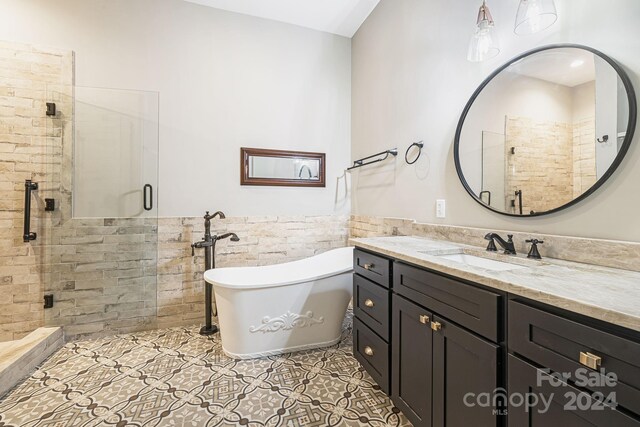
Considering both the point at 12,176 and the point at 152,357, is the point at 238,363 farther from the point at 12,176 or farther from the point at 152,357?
the point at 12,176

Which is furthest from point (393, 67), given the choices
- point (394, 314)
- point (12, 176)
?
Result: point (12, 176)

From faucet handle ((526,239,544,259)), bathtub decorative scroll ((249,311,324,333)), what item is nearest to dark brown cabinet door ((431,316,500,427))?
faucet handle ((526,239,544,259))

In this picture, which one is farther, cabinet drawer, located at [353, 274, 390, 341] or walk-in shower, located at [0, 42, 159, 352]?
walk-in shower, located at [0, 42, 159, 352]

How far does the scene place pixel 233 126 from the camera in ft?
9.10

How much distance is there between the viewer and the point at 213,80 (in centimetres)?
270

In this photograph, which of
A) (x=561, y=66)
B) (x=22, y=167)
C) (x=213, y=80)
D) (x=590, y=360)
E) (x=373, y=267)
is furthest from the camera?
(x=213, y=80)

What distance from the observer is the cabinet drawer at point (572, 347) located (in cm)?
61

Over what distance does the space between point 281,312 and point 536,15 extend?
2.29 meters

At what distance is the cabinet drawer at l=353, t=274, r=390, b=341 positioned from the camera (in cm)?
155

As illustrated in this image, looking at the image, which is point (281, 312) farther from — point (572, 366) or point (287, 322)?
point (572, 366)

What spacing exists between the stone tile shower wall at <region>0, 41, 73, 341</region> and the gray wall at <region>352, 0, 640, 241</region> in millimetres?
2851

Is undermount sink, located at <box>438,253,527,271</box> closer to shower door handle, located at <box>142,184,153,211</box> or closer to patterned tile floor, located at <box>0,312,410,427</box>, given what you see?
patterned tile floor, located at <box>0,312,410,427</box>

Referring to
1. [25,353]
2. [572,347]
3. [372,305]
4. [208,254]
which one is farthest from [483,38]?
[25,353]

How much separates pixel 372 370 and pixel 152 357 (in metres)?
1.69
